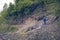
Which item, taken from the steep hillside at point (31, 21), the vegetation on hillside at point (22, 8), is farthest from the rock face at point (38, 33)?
the vegetation on hillside at point (22, 8)

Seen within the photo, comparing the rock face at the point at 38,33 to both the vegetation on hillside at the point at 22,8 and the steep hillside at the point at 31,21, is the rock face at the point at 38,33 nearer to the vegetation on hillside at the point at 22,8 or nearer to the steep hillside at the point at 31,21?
the steep hillside at the point at 31,21

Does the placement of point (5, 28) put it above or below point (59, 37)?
above

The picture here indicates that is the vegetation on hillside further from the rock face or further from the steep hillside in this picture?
the rock face

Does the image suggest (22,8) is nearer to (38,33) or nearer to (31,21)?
(31,21)

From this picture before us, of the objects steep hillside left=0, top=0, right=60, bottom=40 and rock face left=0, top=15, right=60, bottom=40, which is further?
steep hillside left=0, top=0, right=60, bottom=40

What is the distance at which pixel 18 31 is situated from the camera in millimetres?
31484

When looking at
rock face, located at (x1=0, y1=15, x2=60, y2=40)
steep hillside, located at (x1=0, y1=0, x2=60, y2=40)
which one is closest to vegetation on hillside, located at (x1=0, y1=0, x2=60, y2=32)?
steep hillside, located at (x1=0, y1=0, x2=60, y2=40)

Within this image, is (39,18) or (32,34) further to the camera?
(39,18)

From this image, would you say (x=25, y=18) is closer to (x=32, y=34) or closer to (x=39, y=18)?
(x=39, y=18)

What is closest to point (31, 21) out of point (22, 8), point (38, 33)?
point (22, 8)

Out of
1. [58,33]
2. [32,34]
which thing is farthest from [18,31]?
[58,33]

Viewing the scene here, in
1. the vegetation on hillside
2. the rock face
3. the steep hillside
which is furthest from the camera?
the vegetation on hillside

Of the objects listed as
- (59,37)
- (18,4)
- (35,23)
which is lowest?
(59,37)

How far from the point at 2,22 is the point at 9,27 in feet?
5.26
